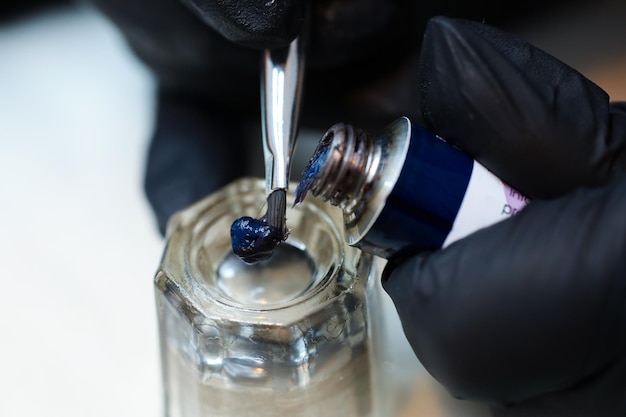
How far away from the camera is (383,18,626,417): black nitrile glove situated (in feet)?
0.96

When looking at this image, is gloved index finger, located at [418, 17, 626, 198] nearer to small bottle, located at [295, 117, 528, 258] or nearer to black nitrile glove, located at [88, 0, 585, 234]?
small bottle, located at [295, 117, 528, 258]

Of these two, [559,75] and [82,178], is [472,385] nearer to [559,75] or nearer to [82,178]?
[559,75]

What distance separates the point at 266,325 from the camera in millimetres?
348

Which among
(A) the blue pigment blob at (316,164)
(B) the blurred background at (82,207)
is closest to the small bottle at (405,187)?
(A) the blue pigment blob at (316,164)

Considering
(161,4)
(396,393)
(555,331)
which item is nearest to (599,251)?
(555,331)

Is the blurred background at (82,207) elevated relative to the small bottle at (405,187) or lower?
lower

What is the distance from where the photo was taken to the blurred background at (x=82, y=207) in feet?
1.36

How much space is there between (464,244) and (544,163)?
5 cm

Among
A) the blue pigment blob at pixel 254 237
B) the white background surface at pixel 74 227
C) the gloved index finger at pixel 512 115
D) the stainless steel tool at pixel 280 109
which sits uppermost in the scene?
the gloved index finger at pixel 512 115

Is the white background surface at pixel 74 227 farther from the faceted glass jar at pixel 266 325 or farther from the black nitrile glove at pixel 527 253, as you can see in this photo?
the black nitrile glove at pixel 527 253

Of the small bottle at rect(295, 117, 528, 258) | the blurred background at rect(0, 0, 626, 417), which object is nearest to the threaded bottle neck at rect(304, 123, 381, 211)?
the small bottle at rect(295, 117, 528, 258)

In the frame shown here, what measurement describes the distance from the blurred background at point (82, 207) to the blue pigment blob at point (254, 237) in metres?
0.11

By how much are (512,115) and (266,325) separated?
0.14 meters

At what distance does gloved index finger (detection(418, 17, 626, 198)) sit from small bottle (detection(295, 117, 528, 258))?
Result: 0.01 meters
